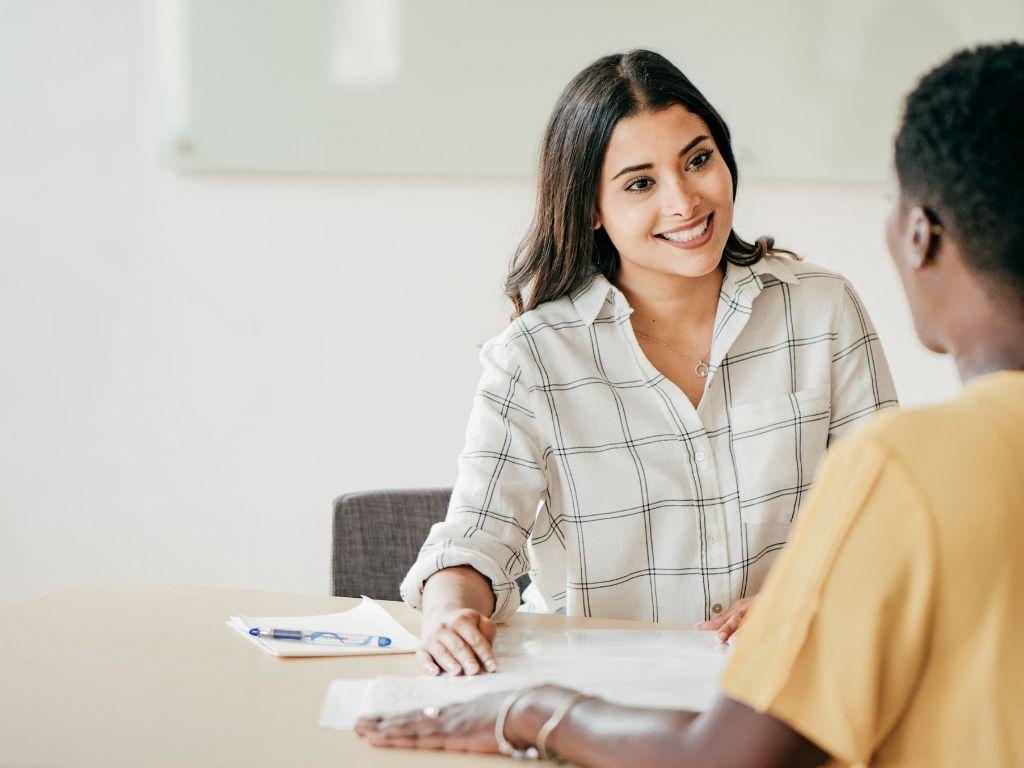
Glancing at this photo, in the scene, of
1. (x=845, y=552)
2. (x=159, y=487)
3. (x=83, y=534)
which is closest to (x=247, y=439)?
(x=159, y=487)

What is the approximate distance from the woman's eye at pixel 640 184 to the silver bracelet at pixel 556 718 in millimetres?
964

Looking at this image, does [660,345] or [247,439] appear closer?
[660,345]

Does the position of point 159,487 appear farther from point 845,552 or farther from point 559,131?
point 845,552

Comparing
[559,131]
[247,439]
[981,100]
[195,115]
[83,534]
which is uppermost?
[195,115]

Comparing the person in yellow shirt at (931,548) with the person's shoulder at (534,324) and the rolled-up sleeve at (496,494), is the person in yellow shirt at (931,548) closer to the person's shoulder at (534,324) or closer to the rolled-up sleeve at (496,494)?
the rolled-up sleeve at (496,494)

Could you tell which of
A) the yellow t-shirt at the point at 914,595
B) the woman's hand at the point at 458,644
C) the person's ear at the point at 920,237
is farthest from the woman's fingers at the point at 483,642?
the person's ear at the point at 920,237

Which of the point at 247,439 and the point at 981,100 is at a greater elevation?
the point at 981,100

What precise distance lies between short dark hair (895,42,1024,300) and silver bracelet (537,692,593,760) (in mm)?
509

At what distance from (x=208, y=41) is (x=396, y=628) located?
181 cm

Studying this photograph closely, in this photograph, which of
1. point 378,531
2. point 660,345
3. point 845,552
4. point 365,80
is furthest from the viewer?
point 365,80

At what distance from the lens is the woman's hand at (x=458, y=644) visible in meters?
1.32

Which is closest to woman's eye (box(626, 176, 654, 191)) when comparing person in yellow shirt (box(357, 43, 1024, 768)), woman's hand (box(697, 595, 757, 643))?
woman's hand (box(697, 595, 757, 643))

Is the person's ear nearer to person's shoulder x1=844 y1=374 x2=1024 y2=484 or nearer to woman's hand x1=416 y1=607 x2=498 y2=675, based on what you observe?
person's shoulder x1=844 y1=374 x2=1024 y2=484

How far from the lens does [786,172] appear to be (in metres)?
2.79
